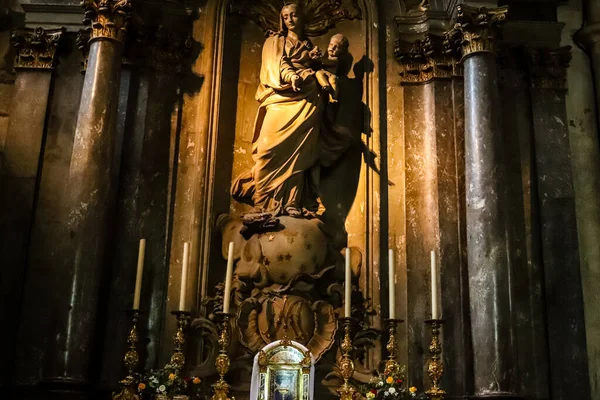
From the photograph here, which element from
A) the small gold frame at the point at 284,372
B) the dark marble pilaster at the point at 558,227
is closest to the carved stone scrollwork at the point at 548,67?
the dark marble pilaster at the point at 558,227

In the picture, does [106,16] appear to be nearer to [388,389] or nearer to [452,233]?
[452,233]

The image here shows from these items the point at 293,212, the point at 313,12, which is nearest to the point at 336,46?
the point at 313,12

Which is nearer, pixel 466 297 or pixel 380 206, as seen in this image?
pixel 466 297

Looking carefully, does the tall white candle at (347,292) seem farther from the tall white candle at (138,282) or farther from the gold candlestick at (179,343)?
the tall white candle at (138,282)

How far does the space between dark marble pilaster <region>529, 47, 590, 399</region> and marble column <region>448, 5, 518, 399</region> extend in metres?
1.03

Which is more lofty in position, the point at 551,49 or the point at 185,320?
the point at 551,49

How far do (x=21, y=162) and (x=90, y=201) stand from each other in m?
1.49

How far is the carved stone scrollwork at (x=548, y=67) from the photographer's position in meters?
9.20

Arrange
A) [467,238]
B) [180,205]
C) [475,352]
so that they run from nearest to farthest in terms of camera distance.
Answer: [475,352]
[467,238]
[180,205]

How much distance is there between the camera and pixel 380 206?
8.89 m

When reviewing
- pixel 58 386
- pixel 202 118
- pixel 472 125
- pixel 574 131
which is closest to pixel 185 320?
pixel 58 386

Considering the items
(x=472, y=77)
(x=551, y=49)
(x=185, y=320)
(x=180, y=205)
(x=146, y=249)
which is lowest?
(x=185, y=320)

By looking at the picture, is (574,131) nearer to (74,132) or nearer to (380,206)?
(380,206)

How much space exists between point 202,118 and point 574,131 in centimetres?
455
